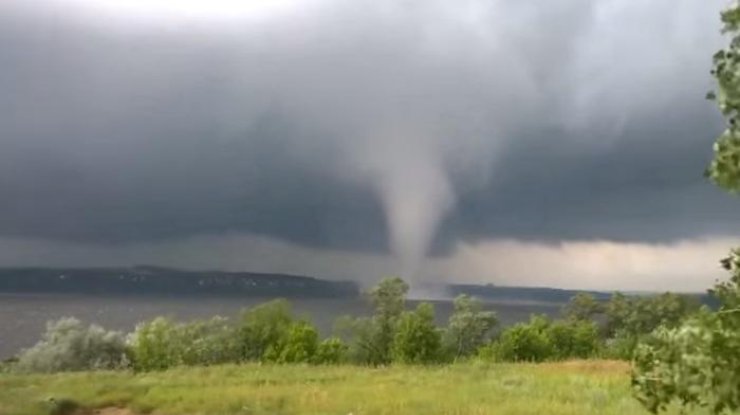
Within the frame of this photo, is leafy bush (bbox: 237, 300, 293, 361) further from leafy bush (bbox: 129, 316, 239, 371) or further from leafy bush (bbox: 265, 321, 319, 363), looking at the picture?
leafy bush (bbox: 265, 321, 319, 363)

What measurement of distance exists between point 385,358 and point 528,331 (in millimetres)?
10698

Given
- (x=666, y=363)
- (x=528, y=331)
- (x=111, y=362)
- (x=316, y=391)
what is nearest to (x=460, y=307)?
(x=528, y=331)

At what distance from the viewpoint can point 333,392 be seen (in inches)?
1054

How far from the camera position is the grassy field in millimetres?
22594

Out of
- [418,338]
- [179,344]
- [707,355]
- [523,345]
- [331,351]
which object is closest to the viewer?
[707,355]

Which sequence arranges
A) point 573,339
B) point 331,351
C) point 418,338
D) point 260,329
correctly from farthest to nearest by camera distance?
point 573,339
point 260,329
point 331,351
point 418,338

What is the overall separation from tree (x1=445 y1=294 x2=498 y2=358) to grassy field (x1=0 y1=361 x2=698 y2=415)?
31.5m

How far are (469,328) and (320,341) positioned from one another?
15.3 m

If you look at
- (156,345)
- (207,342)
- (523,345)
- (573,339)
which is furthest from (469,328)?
(156,345)

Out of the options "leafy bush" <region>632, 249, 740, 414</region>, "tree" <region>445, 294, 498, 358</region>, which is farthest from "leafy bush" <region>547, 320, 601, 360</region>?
"leafy bush" <region>632, 249, 740, 414</region>

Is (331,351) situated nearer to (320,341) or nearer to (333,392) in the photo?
(320,341)

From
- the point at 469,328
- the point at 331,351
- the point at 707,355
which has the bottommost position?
the point at 331,351

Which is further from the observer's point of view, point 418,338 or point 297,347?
point 418,338

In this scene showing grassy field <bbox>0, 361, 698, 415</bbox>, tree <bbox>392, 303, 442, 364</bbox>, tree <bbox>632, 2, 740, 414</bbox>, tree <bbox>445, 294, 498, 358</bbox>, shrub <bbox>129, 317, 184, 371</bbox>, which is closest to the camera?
tree <bbox>632, 2, 740, 414</bbox>
